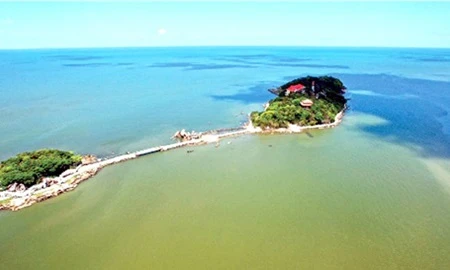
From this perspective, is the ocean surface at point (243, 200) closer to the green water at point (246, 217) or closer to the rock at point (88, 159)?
the green water at point (246, 217)

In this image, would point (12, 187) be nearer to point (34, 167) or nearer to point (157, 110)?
point (34, 167)

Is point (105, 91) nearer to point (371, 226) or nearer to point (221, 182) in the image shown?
point (221, 182)

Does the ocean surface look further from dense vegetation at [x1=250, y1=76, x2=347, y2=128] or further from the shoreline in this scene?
dense vegetation at [x1=250, y1=76, x2=347, y2=128]

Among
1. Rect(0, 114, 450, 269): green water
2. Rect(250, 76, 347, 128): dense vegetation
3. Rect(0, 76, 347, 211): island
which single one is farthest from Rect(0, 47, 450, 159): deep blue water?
Rect(0, 114, 450, 269): green water

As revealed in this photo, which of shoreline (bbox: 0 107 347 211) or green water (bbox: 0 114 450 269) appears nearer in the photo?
green water (bbox: 0 114 450 269)

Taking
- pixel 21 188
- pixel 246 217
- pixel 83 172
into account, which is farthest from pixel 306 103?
pixel 21 188

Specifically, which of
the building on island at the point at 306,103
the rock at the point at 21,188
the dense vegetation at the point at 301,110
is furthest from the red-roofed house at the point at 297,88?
the rock at the point at 21,188
